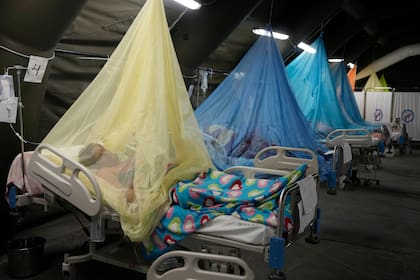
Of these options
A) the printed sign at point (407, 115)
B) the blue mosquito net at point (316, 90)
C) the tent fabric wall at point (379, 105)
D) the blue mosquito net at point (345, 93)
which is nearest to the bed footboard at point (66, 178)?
the blue mosquito net at point (316, 90)

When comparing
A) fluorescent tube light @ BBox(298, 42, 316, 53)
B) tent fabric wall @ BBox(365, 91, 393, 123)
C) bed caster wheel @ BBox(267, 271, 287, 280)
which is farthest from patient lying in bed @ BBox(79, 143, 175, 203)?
tent fabric wall @ BBox(365, 91, 393, 123)

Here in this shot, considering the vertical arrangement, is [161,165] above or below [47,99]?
below

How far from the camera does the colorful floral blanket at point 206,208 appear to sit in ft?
6.51

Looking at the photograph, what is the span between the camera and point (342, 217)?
4.41m

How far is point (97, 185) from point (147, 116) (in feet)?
1.52

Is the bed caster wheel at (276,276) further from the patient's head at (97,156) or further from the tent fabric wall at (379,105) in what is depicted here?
the tent fabric wall at (379,105)

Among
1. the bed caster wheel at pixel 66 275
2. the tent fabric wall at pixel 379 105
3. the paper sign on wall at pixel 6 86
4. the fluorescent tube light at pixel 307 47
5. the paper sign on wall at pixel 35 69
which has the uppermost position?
the fluorescent tube light at pixel 307 47

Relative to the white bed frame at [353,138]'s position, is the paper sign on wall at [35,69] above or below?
above

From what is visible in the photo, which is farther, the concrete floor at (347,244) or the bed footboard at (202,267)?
the concrete floor at (347,244)

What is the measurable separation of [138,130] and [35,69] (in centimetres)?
114

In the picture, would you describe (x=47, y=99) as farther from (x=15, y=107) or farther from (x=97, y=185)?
(x=97, y=185)

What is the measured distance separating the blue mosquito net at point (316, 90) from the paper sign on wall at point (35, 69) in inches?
Result: 147

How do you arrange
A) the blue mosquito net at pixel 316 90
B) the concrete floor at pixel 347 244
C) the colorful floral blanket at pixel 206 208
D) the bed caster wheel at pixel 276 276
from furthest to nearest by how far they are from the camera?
the blue mosquito net at pixel 316 90 < the concrete floor at pixel 347 244 < the colorful floral blanket at pixel 206 208 < the bed caster wheel at pixel 276 276

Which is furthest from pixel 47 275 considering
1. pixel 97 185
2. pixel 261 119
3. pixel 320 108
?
pixel 320 108
